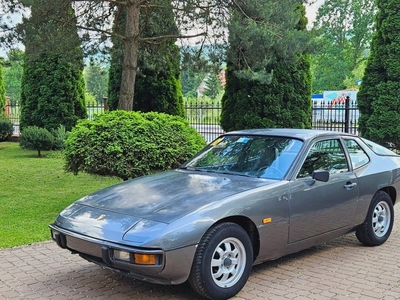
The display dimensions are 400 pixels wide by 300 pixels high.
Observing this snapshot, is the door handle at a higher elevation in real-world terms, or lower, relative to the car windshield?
lower

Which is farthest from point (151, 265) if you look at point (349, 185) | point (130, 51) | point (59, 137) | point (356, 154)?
point (59, 137)

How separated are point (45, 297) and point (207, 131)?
1637 centimetres

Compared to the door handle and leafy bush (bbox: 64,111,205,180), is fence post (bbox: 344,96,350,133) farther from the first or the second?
the door handle

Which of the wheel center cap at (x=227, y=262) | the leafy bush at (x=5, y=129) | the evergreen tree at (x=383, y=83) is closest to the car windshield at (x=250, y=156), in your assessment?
the wheel center cap at (x=227, y=262)

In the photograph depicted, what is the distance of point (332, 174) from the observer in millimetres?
5234

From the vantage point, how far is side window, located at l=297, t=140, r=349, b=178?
501 cm

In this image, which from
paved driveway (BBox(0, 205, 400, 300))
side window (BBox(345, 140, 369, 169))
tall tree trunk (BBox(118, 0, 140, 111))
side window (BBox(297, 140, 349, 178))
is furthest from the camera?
tall tree trunk (BBox(118, 0, 140, 111))

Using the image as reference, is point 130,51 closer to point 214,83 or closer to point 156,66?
point 156,66

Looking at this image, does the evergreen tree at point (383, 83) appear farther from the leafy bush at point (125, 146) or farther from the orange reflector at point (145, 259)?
the orange reflector at point (145, 259)

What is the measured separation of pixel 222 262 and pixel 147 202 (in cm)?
87

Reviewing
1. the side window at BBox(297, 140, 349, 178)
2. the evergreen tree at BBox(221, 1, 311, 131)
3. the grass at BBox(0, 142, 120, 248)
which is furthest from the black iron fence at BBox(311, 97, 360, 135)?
the side window at BBox(297, 140, 349, 178)

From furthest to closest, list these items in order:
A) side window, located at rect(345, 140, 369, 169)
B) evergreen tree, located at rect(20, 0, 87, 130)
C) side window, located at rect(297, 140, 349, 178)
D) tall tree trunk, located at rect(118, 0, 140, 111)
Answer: evergreen tree, located at rect(20, 0, 87, 130), tall tree trunk, located at rect(118, 0, 140, 111), side window, located at rect(345, 140, 369, 169), side window, located at rect(297, 140, 349, 178)

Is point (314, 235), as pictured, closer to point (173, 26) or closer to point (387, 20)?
point (173, 26)

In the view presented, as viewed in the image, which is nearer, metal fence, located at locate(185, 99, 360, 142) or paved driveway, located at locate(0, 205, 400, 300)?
paved driveway, located at locate(0, 205, 400, 300)
